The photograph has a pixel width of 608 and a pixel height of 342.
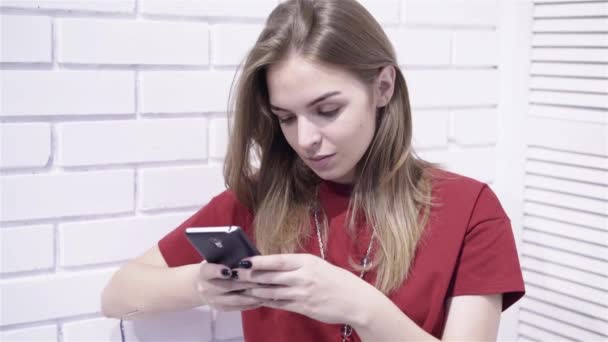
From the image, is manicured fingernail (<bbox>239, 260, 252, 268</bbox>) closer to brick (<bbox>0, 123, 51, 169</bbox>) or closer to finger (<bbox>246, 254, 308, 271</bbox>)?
finger (<bbox>246, 254, 308, 271</bbox>)

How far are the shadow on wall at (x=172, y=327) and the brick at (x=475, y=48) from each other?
0.77 meters

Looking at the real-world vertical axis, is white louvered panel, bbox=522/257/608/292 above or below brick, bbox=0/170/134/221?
below

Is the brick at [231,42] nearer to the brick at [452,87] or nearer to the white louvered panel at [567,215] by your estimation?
the brick at [452,87]

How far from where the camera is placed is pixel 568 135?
1525mm

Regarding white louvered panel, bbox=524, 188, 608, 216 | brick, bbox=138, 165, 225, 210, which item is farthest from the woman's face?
white louvered panel, bbox=524, 188, 608, 216

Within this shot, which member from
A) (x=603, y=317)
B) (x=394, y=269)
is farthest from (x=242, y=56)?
(x=603, y=317)

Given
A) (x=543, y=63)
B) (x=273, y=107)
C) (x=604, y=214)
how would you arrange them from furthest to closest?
1. (x=543, y=63)
2. (x=604, y=214)
3. (x=273, y=107)

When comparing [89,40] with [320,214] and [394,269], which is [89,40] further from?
[394,269]

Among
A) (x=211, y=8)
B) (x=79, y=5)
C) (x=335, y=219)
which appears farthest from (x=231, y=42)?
(x=335, y=219)

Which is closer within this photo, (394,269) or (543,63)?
(394,269)

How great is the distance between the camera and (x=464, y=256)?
3.91 ft

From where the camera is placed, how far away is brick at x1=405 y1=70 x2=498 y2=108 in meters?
1.55

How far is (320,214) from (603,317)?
2.09ft

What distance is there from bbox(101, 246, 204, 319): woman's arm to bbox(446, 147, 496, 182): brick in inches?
26.2
